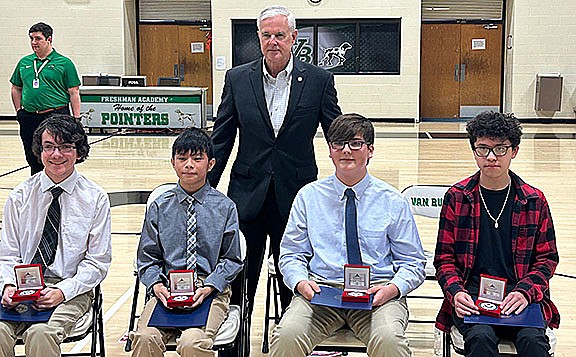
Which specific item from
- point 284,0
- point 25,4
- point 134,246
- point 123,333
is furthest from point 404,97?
point 123,333

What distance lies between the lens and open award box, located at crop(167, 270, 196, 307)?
3.13 meters

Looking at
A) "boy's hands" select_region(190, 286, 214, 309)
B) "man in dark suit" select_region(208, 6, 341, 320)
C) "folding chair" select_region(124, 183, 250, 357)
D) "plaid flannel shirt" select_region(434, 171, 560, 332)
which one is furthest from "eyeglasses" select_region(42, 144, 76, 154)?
"plaid flannel shirt" select_region(434, 171, 560, 332)

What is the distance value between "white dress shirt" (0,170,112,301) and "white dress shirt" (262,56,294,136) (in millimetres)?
904

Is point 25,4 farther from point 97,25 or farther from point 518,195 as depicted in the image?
point 518,195

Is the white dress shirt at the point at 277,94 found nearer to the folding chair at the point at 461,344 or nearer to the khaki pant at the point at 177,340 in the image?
the khaki pant at the point at 177,340

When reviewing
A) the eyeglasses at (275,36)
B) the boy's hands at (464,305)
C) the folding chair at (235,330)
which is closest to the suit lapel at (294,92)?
the eyeglasses at (275,36)

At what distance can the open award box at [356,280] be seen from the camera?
309cm

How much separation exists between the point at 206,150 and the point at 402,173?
269 inches

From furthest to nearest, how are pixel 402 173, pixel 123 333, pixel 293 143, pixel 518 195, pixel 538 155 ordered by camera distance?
1. pixel 538 155
2. pixel 402 173
3. pixel 123 333
4. pixel 293 143
5. pixel 518 195

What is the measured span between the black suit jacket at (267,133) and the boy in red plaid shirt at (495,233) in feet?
2.71

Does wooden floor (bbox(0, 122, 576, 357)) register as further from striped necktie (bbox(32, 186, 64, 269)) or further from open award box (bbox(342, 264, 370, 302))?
open award box (bbox(342, 264, 370, 302))

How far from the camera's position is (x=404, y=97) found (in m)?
17.2

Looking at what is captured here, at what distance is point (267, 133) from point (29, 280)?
1264mm

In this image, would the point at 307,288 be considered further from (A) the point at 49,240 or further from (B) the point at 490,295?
(A) the point at 49,240
